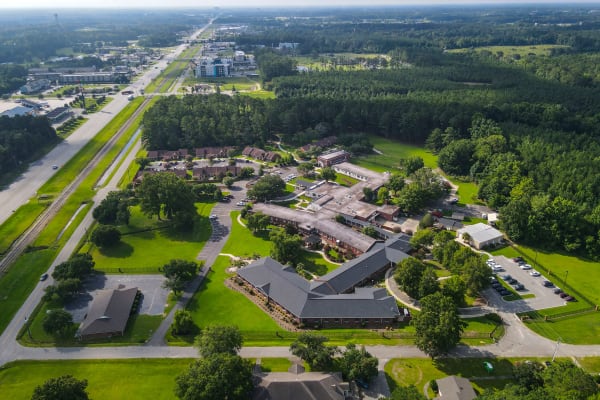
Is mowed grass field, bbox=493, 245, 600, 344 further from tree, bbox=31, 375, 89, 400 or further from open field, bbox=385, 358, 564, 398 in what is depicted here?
tree, bbox=31, 375, 89, 400

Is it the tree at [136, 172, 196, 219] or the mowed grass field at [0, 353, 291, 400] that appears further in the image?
the tree at [136, 172, 196, 219]

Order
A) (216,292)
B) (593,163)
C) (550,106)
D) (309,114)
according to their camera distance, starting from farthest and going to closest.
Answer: (309,114), (550,106), (593,163), (216,292)

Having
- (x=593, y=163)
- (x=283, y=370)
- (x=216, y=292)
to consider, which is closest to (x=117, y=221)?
(x=216, y=292)

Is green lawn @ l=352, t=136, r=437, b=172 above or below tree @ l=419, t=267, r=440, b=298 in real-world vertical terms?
below

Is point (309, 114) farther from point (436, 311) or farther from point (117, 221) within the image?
point (436, 311)

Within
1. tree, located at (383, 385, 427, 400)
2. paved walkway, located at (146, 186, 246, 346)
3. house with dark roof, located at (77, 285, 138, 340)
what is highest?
tree, located at (383, 385, 427, 400)

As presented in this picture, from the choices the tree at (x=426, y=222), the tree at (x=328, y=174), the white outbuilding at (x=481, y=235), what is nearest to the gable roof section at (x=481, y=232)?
the white outbuilding at (x=481, y=235)

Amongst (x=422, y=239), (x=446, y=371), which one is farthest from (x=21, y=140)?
(x=446, y=371)

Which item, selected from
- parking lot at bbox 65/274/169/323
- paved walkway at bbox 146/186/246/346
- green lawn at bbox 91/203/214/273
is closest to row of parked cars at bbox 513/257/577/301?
paved walkway at bbox 146/186/246/346
